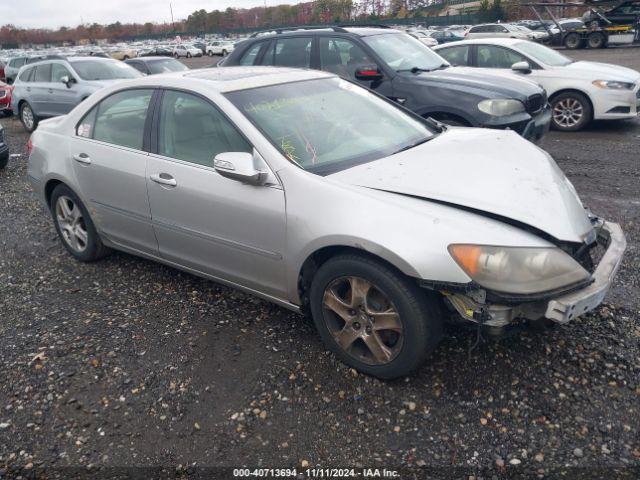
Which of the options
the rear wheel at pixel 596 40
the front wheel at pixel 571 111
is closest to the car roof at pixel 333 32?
the front wheel at pixel 571 111

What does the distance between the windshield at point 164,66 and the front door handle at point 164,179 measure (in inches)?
450

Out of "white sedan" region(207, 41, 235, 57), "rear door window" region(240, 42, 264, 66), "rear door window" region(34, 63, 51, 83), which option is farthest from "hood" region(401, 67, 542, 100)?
"white sedan" region(207, 41, 235, 57)

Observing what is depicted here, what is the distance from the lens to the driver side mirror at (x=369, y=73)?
21.4 ft

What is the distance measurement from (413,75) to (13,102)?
10652 millimetres

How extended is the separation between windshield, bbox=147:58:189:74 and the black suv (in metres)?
7.42

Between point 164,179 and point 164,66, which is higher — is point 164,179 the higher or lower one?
the lower one

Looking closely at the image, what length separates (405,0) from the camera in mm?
89188

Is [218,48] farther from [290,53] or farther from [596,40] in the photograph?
[290,53]

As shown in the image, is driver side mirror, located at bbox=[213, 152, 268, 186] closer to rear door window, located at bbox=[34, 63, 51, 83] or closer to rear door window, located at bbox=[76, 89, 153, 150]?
rear door window, located at bbox=[76, 89, 153, 150]

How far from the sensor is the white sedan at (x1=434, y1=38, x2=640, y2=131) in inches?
330

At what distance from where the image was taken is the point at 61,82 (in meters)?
11.4

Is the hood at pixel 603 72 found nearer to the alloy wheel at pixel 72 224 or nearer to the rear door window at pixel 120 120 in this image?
the rear door window at pixel 120 120

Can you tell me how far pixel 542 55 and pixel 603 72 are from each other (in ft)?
3.52

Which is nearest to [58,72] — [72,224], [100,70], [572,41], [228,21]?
[100,70]
